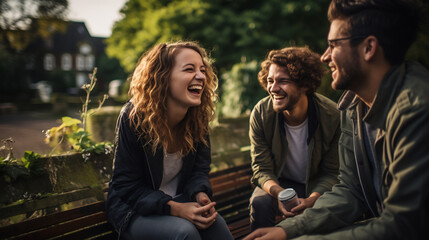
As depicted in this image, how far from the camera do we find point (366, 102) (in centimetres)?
176

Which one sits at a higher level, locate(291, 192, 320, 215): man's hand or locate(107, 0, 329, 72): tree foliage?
locate(107, 0, 329, 72): tree foliage

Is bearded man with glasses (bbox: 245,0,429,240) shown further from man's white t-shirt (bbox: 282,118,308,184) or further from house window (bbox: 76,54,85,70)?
house window (bbox: 76,54,85,70)

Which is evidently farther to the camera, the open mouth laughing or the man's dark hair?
the open mouth laughing

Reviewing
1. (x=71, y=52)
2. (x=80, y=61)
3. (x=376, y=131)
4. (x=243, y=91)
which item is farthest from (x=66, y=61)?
(x=376, y=131)

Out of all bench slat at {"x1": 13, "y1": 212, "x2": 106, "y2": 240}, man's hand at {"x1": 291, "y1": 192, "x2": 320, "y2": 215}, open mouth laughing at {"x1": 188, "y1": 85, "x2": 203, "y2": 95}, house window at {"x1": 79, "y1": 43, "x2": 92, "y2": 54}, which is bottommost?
bench slat at {"x1": 13, "y1": 212, "x2": 106, "y2": 240}

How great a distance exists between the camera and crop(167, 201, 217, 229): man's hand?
2.10 m

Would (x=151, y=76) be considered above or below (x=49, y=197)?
above

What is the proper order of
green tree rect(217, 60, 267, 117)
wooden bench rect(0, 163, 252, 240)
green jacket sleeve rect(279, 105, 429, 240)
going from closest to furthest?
green jacket sleeve rect(279, 105, 429, 240) → wooden bench rect(0, 163, 252, 240) → green tree rect(217, 60, 267, 117)

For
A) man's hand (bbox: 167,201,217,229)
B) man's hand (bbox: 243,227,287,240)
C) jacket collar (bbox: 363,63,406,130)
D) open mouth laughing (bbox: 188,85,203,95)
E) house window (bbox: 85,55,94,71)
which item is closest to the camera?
jacket collar (bbox: 363,63,406,130)

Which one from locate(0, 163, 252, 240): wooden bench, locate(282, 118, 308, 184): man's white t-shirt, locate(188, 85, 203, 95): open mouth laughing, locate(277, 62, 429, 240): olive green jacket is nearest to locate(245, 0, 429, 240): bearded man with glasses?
locate(277, 62, 429, 240): olive green jacket

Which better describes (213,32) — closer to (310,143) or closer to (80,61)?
(310,143)

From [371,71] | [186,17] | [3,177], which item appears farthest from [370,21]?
[186,17]

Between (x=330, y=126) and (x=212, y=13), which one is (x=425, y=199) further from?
(x=212, y=13)

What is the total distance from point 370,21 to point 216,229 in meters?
1.59
